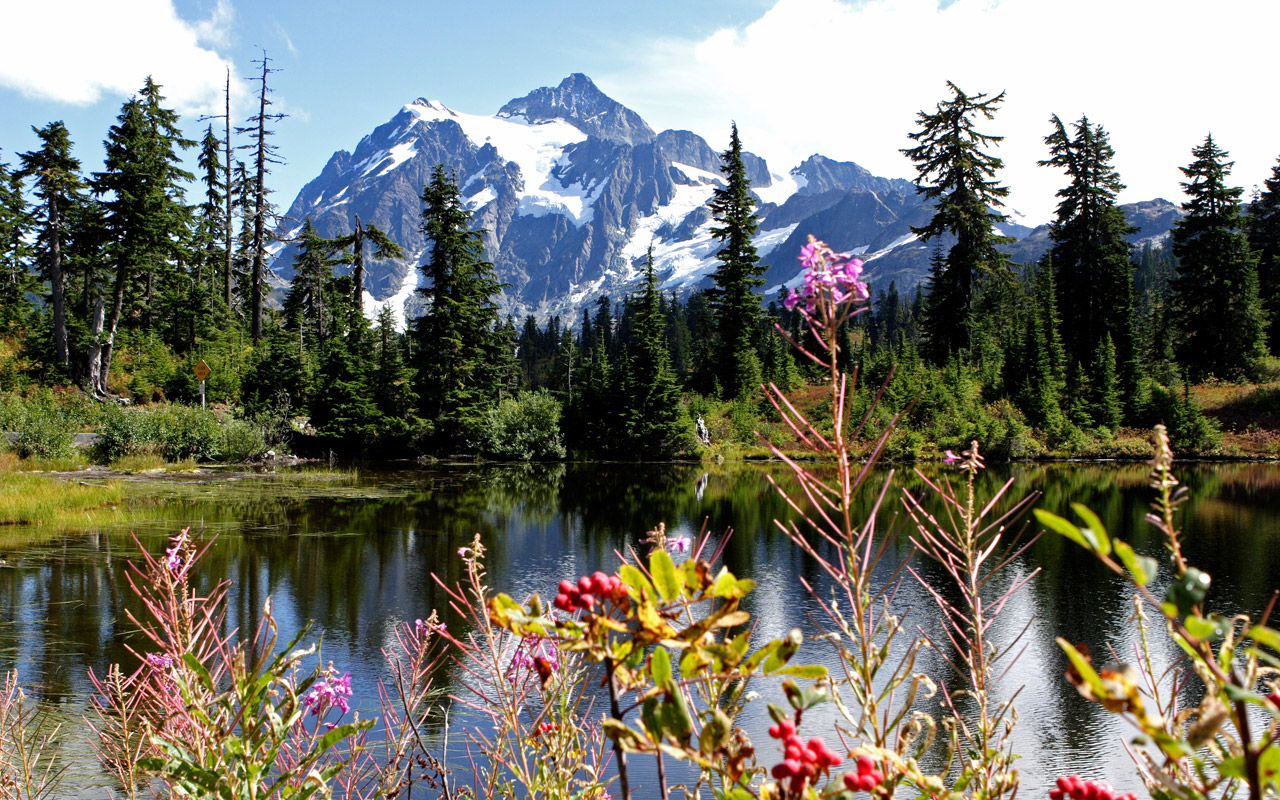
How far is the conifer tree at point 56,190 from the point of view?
2381 centimetres

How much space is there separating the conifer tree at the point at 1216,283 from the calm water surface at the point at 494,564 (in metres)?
14.6

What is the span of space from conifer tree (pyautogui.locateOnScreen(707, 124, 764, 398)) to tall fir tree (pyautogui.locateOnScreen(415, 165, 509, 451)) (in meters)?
10.2


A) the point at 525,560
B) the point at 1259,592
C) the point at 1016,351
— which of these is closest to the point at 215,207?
the point at 525,560

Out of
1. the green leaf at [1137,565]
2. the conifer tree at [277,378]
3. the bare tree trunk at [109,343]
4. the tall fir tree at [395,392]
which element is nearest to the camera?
the green leaf at [1137,565]

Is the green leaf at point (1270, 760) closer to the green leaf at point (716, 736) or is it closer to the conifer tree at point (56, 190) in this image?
the green leaf at point (716, 736)

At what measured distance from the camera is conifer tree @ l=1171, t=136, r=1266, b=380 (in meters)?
31.9

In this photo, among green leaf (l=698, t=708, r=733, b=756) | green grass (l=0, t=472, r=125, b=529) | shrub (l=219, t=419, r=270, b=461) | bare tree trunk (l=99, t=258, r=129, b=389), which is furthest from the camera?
bare tree trunk (l=99, t=258, r=129, b=389)

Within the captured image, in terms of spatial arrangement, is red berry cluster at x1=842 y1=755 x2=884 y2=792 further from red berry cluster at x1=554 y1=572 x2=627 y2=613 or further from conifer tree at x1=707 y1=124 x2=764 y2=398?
conifer tree at x1=707 y1=124 x2=764 y2=398

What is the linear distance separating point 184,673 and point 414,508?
583 inches

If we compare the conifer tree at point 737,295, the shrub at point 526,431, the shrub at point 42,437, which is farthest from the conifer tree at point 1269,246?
the shrub at point 42,437

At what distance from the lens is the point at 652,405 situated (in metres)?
29.4

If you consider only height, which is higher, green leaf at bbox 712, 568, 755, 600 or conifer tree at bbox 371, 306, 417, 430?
conifer tree at bbox 371, 306, 417, 430

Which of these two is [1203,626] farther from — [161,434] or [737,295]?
[737,295]

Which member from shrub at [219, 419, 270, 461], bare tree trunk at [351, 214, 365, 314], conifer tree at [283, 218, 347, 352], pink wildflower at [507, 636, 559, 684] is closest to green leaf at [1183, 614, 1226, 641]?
pink wildflower at [507, 636, 559, 684]
